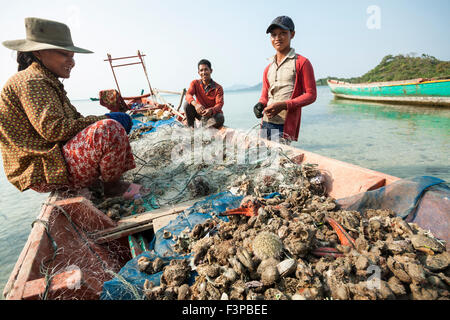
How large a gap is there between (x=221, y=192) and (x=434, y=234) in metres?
1.75

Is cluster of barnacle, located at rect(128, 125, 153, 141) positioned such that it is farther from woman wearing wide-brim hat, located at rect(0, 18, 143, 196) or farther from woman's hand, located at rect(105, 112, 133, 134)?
woman wearing wide-brim hat, located at rect(0, 18, 143, 196)

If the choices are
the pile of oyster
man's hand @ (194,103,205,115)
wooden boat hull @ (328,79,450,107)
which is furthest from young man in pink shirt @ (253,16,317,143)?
wooden boat hull @ (328,79,450,107)

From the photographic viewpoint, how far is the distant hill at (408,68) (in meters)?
20.0

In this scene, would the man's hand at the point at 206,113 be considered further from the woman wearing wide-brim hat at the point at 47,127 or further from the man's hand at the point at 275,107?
the woman wearing wide-brim hat at the point at 47,127

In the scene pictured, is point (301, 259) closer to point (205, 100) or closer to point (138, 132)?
point (205, 100)

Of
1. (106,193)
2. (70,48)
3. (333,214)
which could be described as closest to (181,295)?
(333,214)

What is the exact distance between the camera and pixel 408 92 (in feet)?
43.9

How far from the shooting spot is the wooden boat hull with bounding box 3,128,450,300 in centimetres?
115

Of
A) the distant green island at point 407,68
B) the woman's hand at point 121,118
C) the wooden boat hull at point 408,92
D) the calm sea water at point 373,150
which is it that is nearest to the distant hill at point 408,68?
the distant green island at point 407,68

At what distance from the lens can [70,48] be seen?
7.06 ft

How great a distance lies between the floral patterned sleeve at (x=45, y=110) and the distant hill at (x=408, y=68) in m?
26.0

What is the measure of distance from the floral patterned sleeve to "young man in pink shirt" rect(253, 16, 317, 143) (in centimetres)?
222

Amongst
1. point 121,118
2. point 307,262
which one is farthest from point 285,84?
point 307,262

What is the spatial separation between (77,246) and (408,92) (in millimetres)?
17378
